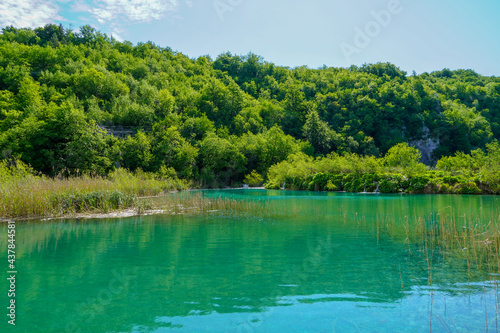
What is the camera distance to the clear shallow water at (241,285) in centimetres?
497

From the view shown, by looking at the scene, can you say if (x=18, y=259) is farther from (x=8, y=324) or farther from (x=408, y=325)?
(x=408, y=325)

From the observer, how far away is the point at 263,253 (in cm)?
914

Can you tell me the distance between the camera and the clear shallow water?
4.97 meters

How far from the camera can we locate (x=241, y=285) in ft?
21.7

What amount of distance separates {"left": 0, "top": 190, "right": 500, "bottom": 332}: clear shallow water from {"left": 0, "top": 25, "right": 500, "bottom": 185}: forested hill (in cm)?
2998

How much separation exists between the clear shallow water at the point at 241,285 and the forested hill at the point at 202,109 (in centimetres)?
2998

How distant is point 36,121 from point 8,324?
1471 inches

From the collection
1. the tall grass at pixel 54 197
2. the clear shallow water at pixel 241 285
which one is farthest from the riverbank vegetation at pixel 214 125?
A: the clear shallow water at pixel 241 285

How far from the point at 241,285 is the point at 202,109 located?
6071 centimetres

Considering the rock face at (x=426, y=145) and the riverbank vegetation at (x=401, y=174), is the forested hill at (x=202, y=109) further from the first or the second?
the riverbank vegetation at (x=401, y=174)

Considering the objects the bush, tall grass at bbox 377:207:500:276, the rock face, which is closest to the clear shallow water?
tall grass at bbox 377:207:500:276

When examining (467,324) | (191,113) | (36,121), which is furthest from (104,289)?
(191,113)

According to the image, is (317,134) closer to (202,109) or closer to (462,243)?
(202,109)
